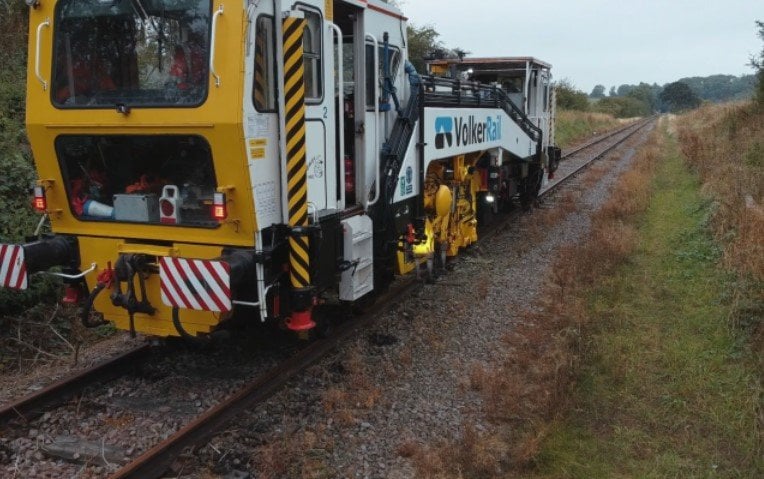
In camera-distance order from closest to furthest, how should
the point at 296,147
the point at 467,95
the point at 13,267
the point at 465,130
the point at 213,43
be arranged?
the point at 213,43, the point at 296,147, the point at 13,267, the point at 465,130, the point at 467,95

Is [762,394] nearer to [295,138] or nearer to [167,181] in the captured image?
[295,138]

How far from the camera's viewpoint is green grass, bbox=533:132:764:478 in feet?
14.6

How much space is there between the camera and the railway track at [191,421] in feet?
13.9

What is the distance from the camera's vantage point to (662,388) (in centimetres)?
546

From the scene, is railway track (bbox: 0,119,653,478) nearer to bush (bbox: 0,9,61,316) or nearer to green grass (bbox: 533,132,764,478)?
bush (bbox: 0,9,61,316)

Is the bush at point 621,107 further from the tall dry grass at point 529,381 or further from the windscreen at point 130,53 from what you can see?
the windscreen at point 130,53

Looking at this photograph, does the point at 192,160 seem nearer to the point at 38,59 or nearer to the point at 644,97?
the point at 38,59

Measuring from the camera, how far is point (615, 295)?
7.78 m

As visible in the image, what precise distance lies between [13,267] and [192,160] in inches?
63.6

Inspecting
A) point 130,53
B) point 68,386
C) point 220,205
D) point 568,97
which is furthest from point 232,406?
point 568,97

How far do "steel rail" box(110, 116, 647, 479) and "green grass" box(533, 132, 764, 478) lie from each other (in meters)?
2.18

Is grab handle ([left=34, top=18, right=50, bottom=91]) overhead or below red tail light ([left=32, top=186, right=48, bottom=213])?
overhead

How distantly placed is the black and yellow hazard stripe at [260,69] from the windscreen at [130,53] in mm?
342

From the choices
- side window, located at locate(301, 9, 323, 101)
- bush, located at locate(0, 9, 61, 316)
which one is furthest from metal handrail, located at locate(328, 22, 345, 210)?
bush, located at locate(0, 9, 61, 316)
